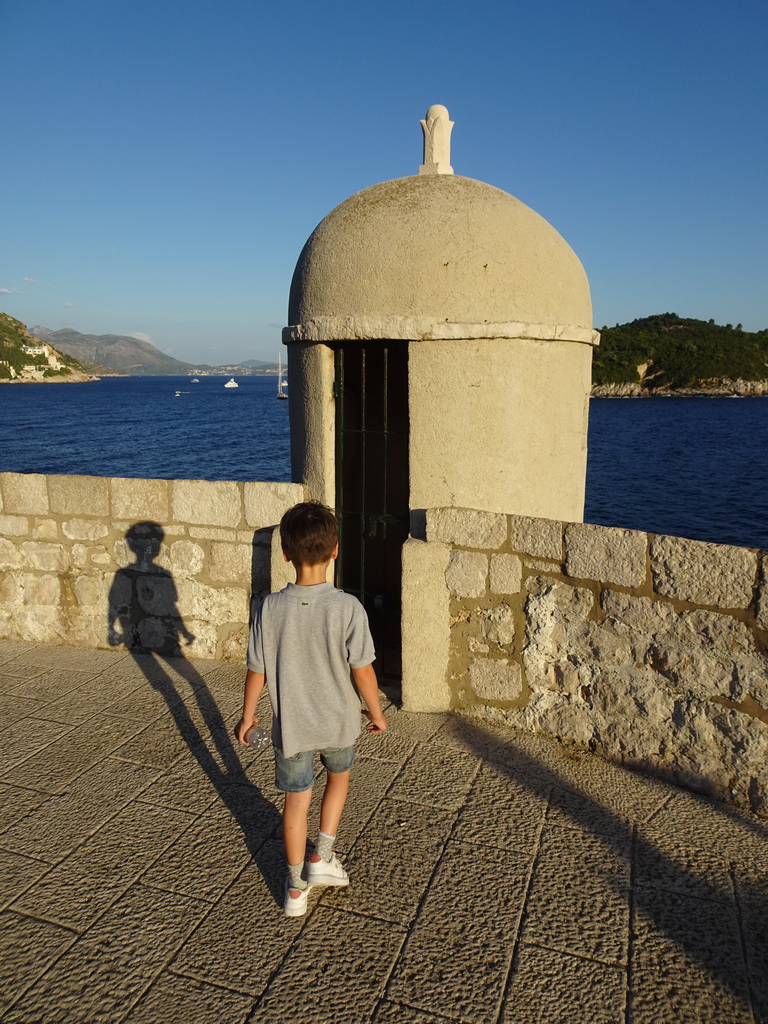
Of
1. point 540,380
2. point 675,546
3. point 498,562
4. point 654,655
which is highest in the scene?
point 540,380

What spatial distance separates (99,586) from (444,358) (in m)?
3.01

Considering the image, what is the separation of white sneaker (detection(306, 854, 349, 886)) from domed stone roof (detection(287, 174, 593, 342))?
2649 millimetres

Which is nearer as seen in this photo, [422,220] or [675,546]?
[675,546]

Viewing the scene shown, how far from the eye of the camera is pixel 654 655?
326cm

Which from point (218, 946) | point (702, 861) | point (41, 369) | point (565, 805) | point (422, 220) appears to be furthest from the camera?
point (41, 369)

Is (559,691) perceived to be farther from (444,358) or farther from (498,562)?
(444,358)

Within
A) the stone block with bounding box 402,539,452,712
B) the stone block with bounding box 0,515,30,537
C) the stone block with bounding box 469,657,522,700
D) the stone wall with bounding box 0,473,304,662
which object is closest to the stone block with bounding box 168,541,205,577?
the stone wall with bounding box 0,473,304,662

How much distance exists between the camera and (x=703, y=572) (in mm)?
3047

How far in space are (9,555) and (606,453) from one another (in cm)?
5217

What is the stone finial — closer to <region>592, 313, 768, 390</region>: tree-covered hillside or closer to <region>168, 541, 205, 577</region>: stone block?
<region>168, 541, 205, 577</region>: stone block

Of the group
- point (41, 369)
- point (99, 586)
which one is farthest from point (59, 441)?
point (41, 369)

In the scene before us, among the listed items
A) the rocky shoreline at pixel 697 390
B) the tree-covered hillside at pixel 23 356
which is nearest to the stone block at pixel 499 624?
the rocky shoreline at pixel 697 390

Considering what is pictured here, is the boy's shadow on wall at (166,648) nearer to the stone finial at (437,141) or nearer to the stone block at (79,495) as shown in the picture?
the stone block at (79,495)

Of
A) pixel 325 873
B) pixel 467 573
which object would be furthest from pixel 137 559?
pixel 325 873
